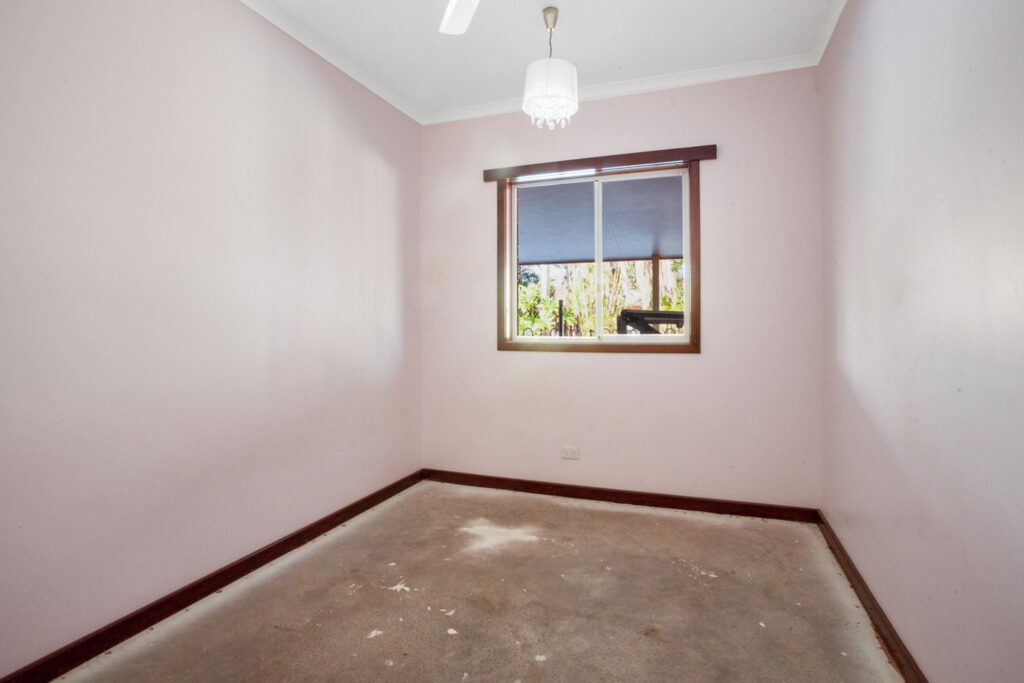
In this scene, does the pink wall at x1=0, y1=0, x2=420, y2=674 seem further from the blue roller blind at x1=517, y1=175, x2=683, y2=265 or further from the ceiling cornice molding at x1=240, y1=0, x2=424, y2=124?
the blue roller blind at x1=517, y1=175, x2=683, y2=265

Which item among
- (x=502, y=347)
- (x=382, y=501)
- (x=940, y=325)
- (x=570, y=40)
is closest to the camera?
(x=940, y=325)

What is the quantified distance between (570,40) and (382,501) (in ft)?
10.0

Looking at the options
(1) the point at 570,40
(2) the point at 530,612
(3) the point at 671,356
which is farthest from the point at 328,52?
(2) the point at 530,612

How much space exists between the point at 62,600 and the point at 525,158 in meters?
3.25

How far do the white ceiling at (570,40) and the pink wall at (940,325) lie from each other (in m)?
0.49

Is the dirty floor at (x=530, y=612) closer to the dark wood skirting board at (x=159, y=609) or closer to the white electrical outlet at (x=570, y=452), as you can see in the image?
the dark wood skirting board at (x=159, y=609)

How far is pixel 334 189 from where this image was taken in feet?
9.32

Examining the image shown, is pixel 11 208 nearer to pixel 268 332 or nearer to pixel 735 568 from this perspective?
pixel 268 332

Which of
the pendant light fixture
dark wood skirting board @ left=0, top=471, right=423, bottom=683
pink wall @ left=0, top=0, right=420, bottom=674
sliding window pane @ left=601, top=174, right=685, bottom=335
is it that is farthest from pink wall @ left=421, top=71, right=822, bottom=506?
dark wood skirting board @ left=0, top=471, right=423, bottom=683

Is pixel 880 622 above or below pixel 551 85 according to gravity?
below

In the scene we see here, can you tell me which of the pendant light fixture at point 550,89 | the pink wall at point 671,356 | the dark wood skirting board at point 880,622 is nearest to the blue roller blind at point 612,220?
the pink wall at point 671,356

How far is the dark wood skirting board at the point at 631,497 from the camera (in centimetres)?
288

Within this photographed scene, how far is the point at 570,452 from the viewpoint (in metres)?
3.33

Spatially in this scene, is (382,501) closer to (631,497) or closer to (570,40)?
(631,497)
